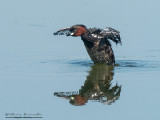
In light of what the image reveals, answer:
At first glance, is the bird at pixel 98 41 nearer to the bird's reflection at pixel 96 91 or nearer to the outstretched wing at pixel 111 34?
the outstretched wing at pixel 111 34

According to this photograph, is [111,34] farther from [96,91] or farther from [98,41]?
[96,91]

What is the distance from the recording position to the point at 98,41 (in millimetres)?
15531

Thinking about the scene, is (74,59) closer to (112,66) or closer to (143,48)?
(112,66)

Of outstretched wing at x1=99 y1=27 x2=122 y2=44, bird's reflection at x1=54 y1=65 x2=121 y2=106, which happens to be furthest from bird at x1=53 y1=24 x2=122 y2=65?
bird's reflection at x1=54 y1=65 x2=121 y2=106

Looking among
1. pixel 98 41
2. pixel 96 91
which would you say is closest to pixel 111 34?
pixel 98 41

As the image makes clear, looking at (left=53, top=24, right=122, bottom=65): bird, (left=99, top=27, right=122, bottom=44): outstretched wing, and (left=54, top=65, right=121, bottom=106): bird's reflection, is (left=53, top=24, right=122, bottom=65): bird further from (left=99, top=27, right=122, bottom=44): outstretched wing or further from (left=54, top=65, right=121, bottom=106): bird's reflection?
(left=54, top=65, right=121, bottom=106): bird's reflection

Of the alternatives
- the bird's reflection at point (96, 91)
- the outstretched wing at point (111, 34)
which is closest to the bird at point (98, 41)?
the outstretched wing at point (111, 34)

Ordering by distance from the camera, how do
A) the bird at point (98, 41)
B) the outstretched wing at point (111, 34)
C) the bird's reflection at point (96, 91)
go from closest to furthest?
1. the bird's reflection at point (96, 91)
2. the bird at point (98, 41)
3. the outstretched wing at point (111, 34)

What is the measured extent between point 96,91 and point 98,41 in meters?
3.61

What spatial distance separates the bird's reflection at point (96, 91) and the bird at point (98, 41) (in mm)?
1267

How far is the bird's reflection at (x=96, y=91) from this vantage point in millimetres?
11352

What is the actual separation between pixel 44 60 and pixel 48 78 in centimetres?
218

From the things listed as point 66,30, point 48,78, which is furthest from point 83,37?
point 48,78

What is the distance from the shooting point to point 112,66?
1525 centimetres
